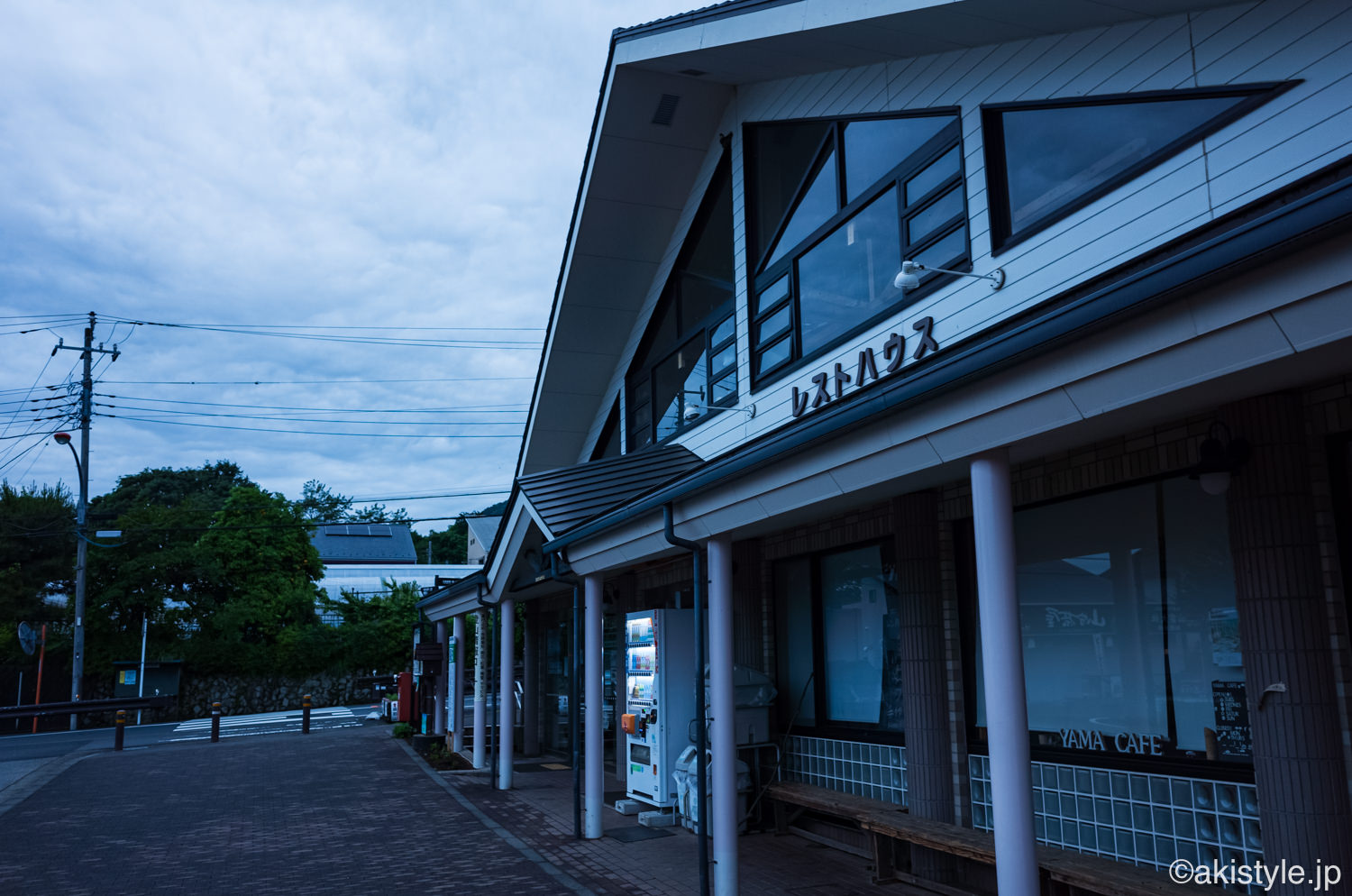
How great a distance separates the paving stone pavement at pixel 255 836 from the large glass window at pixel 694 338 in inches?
216

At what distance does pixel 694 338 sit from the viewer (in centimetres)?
1281

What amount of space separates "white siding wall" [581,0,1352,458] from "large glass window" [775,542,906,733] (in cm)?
199

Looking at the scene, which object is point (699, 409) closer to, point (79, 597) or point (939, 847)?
point (939, 847)

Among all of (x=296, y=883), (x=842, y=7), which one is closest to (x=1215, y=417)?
(x=842, y=7)

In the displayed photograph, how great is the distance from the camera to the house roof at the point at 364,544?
60.9 meters

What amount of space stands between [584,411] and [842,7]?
31.2ft

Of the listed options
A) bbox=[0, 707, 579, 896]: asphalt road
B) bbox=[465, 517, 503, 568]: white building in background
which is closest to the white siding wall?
bbox=[0, 707, 579, 896]: asphalt road

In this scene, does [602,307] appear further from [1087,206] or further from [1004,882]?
[1004,882]

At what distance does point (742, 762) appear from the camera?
9656 millimetres

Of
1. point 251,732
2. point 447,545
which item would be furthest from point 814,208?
point 447,545

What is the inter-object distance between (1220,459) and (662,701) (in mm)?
6472

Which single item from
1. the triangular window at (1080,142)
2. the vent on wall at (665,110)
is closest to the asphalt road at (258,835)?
the triangular window at (1080,142)

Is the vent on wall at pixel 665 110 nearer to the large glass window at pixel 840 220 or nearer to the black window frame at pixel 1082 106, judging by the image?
the large glass window at pixel 840 220

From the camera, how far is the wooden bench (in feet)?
17.2
